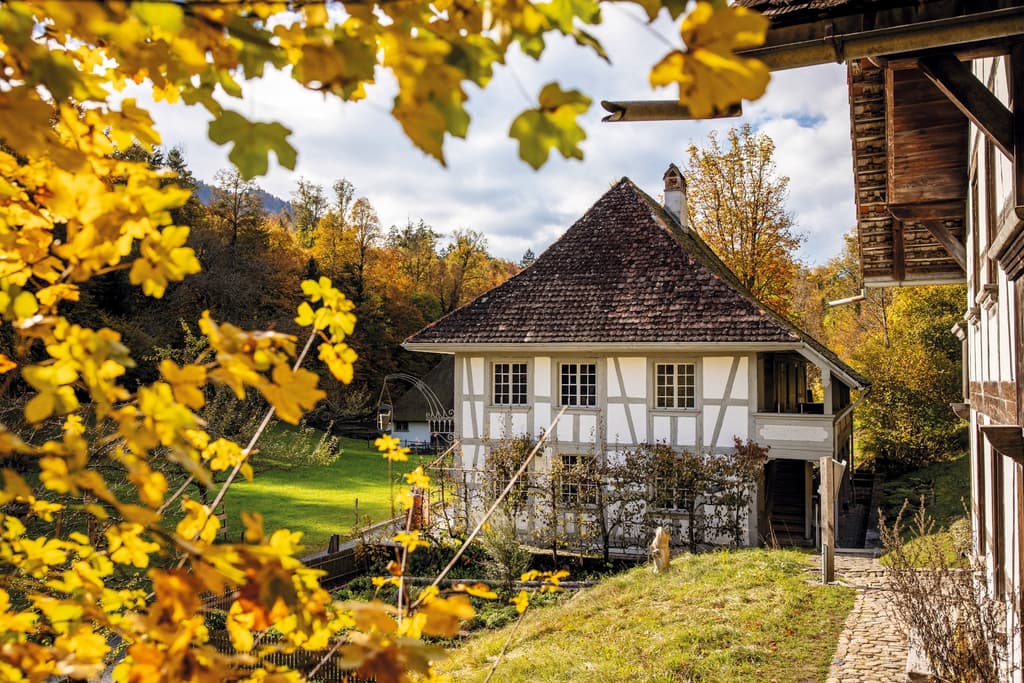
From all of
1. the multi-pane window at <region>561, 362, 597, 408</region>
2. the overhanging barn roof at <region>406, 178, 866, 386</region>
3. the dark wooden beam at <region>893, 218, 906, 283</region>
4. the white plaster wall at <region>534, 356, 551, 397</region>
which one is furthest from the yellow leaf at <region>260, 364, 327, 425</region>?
the white plaster wall at <region>534, 356, 551, 397</region>

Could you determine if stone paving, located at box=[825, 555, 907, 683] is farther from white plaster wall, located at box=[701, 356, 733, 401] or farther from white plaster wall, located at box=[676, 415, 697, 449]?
white plaster wall, located at box=[701, 356, 733, 401]

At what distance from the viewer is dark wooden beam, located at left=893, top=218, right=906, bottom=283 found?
27.3 feet

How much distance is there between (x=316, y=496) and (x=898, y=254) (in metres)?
17.9

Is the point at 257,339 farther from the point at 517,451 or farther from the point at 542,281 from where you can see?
the point at 542,281

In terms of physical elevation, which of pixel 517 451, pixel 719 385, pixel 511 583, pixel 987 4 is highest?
pixel 987 4

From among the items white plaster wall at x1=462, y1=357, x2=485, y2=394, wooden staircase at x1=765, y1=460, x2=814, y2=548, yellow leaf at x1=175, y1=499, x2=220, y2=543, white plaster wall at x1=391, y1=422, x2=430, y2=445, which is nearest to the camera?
yellow leaf at x1=175, y1=499, x2=220, y2=543

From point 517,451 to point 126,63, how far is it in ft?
45.6

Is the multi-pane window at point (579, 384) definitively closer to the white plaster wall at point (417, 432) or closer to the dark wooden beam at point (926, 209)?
the dark wooden beam at point (926, 209)

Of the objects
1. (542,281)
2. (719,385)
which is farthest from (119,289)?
(719,385)

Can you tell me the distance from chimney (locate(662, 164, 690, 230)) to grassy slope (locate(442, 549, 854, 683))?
10262 mm

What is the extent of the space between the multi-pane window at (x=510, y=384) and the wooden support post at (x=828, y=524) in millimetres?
6683

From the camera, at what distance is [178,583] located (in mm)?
1113

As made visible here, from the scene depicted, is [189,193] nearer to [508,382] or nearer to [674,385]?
[674,385]

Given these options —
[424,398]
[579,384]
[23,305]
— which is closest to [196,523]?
[23,305]
